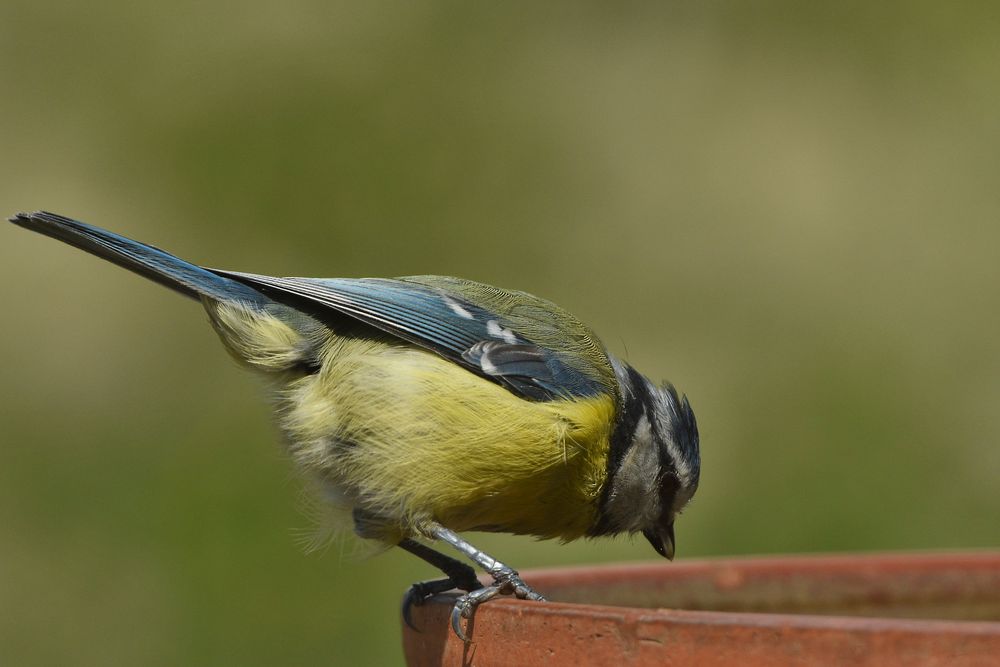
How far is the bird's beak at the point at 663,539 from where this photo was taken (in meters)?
2.90

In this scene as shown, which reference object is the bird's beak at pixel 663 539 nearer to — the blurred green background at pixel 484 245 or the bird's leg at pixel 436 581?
the bird's leg at pixel 436 581

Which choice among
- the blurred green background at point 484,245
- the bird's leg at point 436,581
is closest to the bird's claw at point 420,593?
the bird's leg at point 436,581

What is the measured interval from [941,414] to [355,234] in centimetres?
249

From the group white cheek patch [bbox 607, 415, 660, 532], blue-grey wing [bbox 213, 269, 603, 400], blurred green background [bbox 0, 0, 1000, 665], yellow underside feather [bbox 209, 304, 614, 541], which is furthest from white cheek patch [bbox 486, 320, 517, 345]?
blurred green background [bbox 0, 0, 1000, 665]

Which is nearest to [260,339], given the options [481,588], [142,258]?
[142,258]

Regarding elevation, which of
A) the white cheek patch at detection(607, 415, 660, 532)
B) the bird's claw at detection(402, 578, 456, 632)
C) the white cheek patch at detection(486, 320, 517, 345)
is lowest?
the bird's claw at detection(402, 578, 456, 632)

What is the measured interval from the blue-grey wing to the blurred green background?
162 cm

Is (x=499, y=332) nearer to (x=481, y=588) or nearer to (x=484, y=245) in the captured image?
(x=481, y=588)

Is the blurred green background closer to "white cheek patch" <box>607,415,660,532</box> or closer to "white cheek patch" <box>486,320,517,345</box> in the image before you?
"white cheek patch" <box>607,415,660,532</box>

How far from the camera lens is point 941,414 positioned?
4.99 m

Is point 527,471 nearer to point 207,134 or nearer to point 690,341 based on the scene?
point 690,341

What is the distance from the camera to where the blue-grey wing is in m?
2.56

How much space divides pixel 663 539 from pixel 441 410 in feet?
2.39

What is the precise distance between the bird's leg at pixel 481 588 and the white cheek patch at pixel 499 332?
44cm
